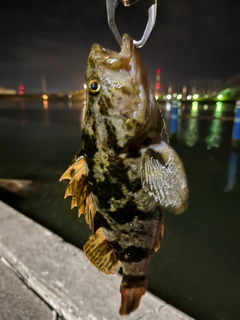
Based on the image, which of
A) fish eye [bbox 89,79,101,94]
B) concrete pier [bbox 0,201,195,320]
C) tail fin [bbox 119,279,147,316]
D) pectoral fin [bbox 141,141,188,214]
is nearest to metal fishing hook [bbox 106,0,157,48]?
fish eye [bbox 89,79,101,94]

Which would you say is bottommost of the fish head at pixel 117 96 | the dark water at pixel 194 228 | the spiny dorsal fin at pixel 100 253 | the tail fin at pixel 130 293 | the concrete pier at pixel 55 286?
the dark water at pixel 194 228

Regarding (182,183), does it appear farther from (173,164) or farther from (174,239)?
(174,239)

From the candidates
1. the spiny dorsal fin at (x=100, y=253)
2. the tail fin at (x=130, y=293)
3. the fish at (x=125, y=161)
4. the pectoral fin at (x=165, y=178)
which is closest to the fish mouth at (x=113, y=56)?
the fish at (x=125, y=161)

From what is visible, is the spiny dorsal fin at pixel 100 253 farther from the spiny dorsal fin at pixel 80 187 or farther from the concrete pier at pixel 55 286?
the concrete pier at pixel 55 286

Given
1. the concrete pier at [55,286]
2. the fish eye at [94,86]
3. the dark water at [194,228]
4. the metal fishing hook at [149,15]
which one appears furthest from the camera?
the dark water at [194,228]

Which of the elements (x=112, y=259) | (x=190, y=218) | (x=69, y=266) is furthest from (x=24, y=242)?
(x=190, y=218)

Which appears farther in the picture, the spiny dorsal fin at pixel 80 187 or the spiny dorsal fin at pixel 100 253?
the spiny dorsal fin at pixel 100 253

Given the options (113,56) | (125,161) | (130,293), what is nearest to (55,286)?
(130,293)
